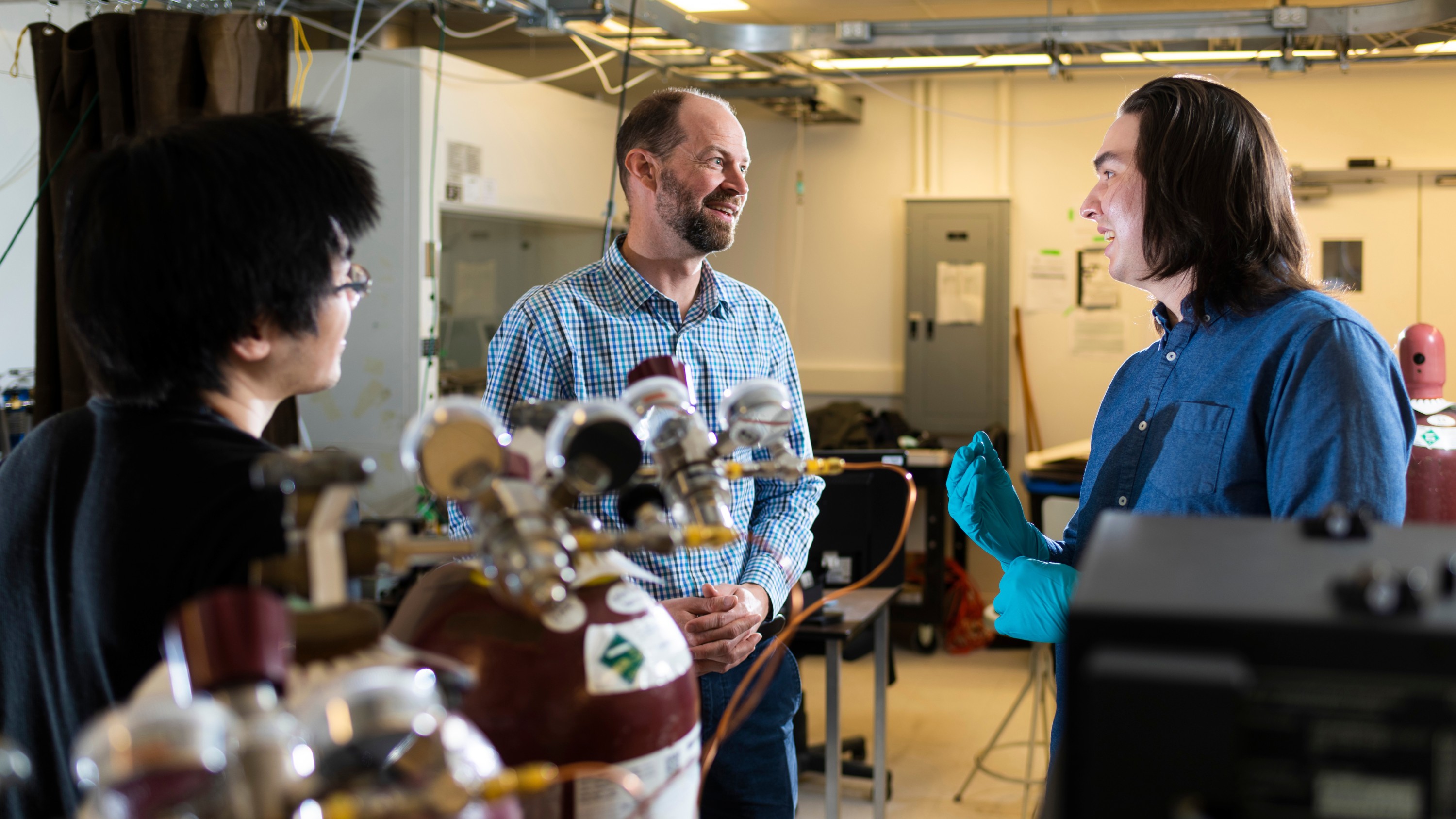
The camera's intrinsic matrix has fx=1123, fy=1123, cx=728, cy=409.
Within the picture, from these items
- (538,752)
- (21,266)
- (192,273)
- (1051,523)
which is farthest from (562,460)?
(1051,523)

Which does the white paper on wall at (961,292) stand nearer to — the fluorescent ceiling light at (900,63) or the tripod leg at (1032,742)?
the fluorescent ceiling light at (900,63)

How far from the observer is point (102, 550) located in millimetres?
798

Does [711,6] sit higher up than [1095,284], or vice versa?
[711,6]

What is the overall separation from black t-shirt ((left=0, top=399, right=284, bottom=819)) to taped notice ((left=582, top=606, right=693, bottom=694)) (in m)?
0.23

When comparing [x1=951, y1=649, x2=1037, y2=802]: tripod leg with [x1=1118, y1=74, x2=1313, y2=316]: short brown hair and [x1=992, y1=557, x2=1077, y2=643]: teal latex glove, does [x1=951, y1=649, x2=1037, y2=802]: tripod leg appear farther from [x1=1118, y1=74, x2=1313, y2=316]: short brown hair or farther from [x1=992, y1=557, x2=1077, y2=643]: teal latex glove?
[x1=1118, y1=74, x2=1313, y2=316]: short brown hair

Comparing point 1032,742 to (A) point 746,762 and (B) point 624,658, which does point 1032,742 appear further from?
(B) point 624,658

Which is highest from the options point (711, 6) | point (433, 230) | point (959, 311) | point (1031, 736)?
point (711, 6)

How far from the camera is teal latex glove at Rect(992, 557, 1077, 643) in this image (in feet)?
4.74

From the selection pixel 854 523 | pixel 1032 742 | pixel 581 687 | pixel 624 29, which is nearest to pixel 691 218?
pixel 581 687

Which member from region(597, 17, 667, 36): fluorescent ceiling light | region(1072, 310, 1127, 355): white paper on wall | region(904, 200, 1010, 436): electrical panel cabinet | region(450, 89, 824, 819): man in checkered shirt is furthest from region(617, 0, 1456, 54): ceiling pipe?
region(450, 89, 824, 819): man in checkered shirt

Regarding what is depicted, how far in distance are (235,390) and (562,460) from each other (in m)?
0.37

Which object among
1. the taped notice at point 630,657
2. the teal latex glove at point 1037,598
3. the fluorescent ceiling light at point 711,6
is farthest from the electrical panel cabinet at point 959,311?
the taped notice at point 630,657

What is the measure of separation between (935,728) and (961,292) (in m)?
2.42

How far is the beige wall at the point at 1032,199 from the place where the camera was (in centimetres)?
529
